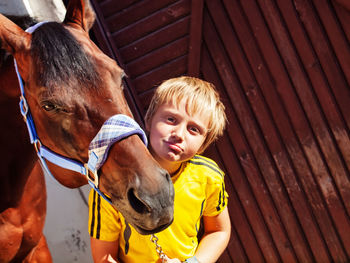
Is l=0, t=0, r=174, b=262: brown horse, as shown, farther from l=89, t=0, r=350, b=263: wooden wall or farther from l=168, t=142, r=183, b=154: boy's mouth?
l=89, t=0, r=350, b=263: wooden wall

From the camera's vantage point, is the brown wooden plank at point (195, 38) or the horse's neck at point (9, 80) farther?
the brown wooden plank at point (195, 38)

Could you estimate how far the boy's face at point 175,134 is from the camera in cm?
152

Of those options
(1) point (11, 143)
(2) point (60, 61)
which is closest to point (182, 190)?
(2) point (60, 61)

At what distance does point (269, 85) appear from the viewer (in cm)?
313

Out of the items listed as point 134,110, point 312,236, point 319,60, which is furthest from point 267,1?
point 312,236

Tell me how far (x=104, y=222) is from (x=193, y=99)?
25.2 inches

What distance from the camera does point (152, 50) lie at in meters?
3.17

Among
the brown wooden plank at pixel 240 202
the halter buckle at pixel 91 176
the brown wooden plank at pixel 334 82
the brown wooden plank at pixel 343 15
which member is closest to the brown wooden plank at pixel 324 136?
the brown wooden plank at pixel 334 82

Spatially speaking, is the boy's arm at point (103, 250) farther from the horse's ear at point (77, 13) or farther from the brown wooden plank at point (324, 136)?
the brown wooden plank at point (324, 136)

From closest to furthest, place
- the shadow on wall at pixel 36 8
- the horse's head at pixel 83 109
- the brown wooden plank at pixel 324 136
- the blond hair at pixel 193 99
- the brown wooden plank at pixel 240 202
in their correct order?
the horse's head at pixel 83 109 → the blond hair at pixel 193 99 → the shadow on wall at pixel 36 8 → the brown wooden plank at pixel 324 136 → the brown wooden plank at pixel 240 202

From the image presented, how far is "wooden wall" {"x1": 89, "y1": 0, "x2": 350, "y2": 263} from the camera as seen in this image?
10.0ft

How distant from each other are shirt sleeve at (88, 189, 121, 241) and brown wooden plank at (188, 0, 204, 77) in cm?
186

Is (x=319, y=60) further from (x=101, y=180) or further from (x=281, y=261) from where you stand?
(x=101, y=180)

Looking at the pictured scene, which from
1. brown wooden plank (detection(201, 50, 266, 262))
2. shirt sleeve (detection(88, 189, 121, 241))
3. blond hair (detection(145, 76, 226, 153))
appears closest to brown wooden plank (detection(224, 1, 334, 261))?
brown wooden plank (detection(201, 50, 266, 262))
